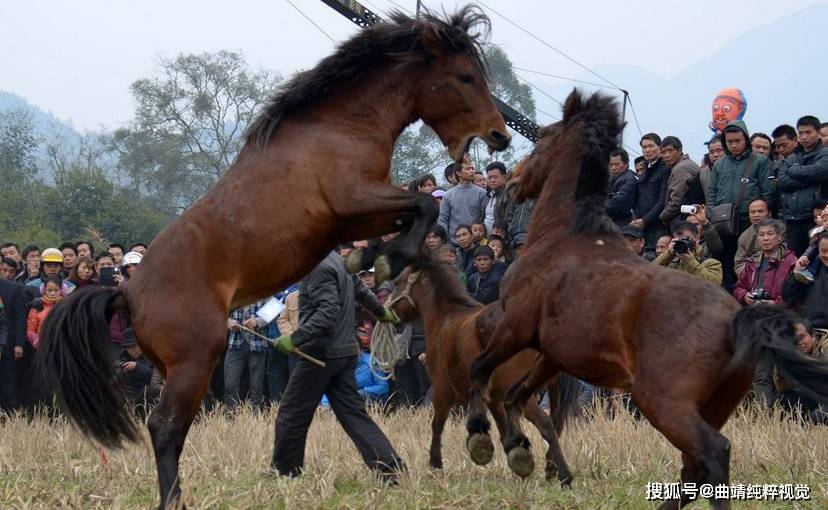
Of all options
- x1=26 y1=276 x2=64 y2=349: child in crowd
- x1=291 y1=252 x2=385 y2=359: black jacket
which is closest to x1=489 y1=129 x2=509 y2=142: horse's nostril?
x1=291 y1=252 x2=385 y2=359: black jacket

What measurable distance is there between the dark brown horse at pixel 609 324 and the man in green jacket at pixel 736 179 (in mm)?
3994

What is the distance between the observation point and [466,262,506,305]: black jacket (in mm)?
10938

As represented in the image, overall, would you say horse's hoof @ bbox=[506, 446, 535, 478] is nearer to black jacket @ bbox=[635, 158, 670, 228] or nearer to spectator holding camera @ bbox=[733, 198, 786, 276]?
spectator holding camera @ bbox=[733, 198, 786, 276]

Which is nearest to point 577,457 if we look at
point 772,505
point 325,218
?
point 772,505

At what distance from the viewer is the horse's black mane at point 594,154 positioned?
632 cm

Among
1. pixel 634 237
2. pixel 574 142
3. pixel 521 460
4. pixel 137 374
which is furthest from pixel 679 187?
pixel 137 374

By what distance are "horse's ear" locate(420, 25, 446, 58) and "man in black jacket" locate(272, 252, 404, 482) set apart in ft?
8.28

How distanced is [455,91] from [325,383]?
291 cm

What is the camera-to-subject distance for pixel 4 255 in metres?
13.5

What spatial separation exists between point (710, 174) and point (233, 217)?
19.3 ft

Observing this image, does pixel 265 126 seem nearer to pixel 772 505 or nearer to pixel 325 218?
pixel 325 218

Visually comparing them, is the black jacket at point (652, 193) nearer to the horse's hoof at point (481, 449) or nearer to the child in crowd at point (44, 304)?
the horse's hoof at point (481, 449)

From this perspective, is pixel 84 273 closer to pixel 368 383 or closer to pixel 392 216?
pixel 368 383

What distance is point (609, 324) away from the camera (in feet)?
18.7
